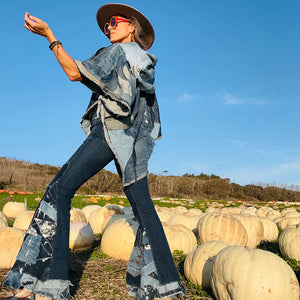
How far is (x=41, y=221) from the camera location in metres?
2.45

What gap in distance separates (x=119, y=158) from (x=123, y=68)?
27.3 inches

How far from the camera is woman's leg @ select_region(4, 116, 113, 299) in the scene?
239cm

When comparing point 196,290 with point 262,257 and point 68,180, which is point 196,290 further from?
point 68,180

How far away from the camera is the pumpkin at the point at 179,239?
491 centimetres

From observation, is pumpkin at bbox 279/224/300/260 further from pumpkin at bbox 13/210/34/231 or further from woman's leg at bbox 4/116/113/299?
pumpkin at bbox 13/210/34/231

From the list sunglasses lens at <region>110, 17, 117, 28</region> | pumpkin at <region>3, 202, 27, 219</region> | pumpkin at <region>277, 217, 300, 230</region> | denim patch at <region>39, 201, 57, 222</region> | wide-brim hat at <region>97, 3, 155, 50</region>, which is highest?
wide-brim hat at <region>97, 3, 155, 50</region>

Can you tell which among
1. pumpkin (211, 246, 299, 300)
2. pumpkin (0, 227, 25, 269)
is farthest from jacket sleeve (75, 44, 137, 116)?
pumpkin (0, 227, 25, 269)

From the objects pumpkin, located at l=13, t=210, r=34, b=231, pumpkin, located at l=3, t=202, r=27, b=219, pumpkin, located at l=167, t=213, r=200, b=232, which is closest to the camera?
pumpkin, located at l=13, t=210, r=34, b=231

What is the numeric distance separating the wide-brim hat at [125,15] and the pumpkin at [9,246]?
8.76 feet

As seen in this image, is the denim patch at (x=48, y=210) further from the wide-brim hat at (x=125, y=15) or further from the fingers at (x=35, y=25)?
the wide-brim hat at (x=125, y=15)

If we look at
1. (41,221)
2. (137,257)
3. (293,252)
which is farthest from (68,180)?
(293,252)

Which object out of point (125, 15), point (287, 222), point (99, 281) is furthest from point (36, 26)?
point (287, 222)

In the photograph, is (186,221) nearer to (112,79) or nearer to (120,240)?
(120,240)

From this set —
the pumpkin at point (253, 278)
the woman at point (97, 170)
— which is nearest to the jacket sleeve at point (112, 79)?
the woman at point (97, 170)
